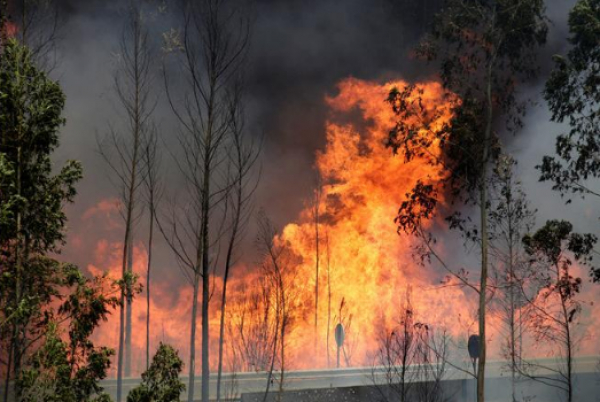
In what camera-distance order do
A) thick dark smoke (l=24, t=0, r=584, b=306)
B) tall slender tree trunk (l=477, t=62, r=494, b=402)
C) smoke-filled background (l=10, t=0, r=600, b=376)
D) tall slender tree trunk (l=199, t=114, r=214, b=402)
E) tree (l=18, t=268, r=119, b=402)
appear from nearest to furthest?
tree (l=18, t=268, r=119, b=402) < tall slender tree trunk (l=199, t=114, r=214, b=402) < tall slender tree trunk (l=477, t=62, r=494, b=402) < smoke-filled background (l=10, t=0, r=600, b=376) < thick dark smoke (l=24, t=0, r=584, b=306)

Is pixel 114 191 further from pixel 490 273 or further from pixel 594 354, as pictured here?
pixel 594 354

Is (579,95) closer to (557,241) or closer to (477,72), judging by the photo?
(477,72)

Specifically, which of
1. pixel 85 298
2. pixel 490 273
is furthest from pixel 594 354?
pixel 85 298

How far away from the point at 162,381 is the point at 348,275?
18.5 meters

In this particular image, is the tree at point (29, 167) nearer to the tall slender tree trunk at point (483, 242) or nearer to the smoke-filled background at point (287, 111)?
the tall slender tree trunk at point (483, 242)

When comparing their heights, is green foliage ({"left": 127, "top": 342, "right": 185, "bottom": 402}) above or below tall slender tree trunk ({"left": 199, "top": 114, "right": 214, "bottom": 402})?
below

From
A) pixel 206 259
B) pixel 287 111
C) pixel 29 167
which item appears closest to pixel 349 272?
pixel 287 111

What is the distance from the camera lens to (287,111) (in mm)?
34281

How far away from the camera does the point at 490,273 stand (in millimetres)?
23609

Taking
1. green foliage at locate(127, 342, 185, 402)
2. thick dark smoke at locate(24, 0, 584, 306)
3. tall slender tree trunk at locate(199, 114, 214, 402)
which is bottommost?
green foliage at locate(127, 342, 185, 402)

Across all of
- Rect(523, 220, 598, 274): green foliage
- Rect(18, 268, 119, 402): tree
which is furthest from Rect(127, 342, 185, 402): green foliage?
Rect(523, 220, 598, 274): green foliage

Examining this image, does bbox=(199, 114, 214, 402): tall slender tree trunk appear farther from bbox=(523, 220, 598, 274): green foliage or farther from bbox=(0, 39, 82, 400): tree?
bbox=(523, 220, 598, 274): green foliage

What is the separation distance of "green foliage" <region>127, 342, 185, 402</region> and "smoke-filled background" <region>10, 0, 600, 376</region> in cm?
1795

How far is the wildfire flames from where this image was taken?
94.6ft
